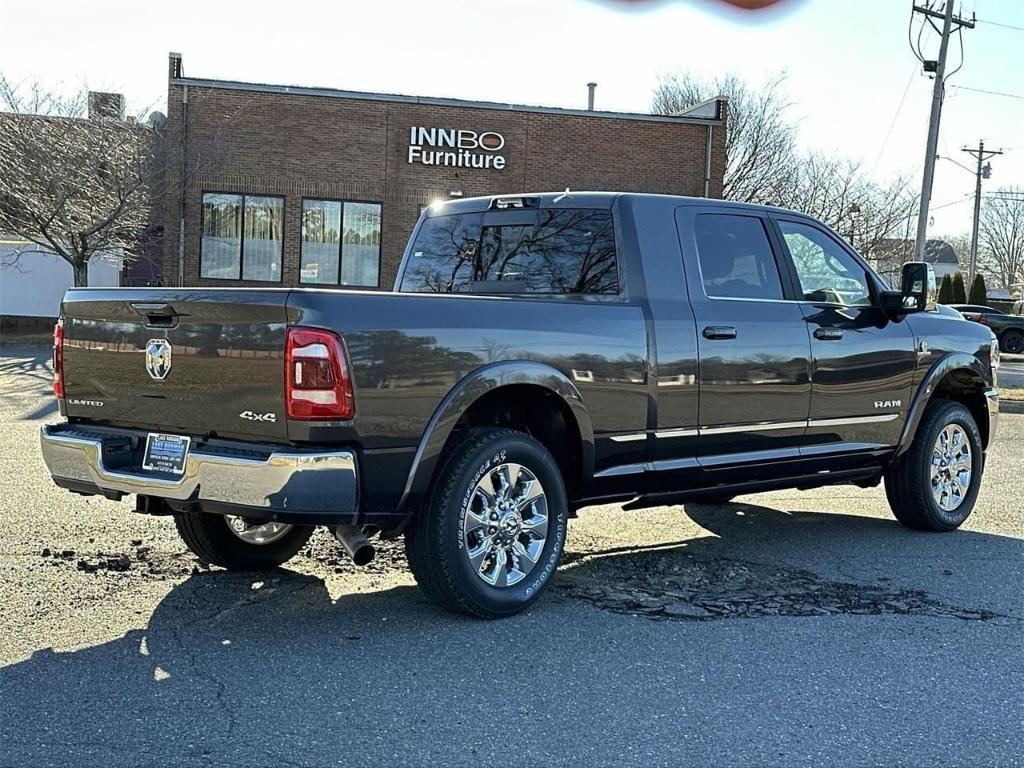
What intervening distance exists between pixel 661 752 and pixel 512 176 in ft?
83.5

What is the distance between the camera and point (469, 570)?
16.0 ft

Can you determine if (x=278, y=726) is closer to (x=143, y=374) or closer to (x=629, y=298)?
(x=143, y=374)

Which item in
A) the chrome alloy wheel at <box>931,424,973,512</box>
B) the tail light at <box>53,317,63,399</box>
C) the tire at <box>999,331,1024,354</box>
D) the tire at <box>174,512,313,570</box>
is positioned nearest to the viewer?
the tail light at <box>53,317,63,399</box>

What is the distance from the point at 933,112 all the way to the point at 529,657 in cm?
1993

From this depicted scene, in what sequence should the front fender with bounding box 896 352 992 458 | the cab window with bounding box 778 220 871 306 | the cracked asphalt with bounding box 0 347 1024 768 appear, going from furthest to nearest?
1. the front fender with bounding box 896 352 992 458
2. the cab window with bounding box 778 220 871 306
3. the cracked asphalt with bounding box 0 347 1024 768

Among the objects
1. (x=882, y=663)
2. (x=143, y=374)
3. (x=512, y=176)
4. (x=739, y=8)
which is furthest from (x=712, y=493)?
(x=512, y=176)

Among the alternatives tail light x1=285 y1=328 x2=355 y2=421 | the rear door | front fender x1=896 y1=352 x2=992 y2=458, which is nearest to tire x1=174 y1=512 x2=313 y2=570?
tail light x1=285 y1=328 x2=355 y2=421

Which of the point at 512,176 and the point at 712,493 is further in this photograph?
the point at 512,176

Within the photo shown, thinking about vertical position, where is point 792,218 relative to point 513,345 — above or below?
above

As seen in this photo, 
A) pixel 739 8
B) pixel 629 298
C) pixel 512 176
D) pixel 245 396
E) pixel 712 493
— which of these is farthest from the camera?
pixel 512 176

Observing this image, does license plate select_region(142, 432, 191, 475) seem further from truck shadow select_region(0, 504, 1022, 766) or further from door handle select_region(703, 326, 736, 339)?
door handle select_region(703, 326, 736, 339)

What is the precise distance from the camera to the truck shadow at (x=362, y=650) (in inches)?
144

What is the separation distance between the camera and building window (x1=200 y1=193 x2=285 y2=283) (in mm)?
27203

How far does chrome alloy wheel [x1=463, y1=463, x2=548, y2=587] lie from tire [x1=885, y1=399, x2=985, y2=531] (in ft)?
10.1
